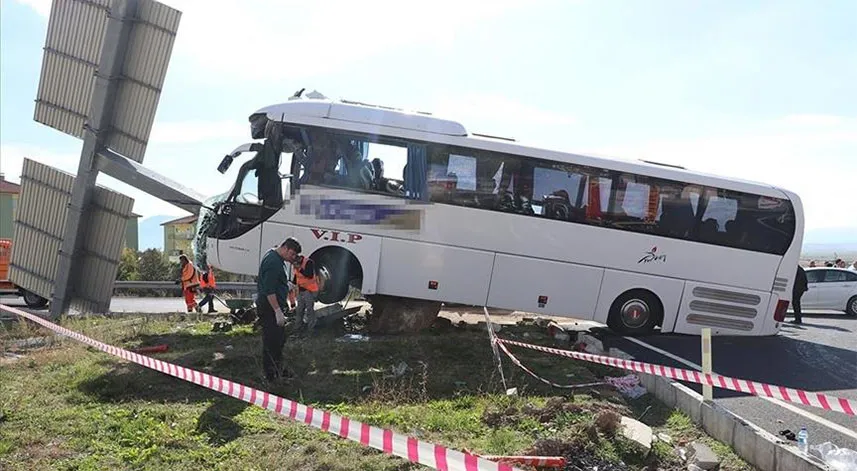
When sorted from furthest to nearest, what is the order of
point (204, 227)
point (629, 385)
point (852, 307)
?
point (852, 307)
point (204, 227)
point (629, 385)

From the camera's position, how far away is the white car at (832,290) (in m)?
17.3

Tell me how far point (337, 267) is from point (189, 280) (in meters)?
5.95

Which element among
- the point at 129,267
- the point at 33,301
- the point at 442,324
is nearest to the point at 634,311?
the point at 442,324

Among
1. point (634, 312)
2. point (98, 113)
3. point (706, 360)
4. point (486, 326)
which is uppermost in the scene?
point (98, 113)

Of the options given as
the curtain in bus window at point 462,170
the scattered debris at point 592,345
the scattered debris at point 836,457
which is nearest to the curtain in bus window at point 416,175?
Answer: the curtain in bus window at point 462,170

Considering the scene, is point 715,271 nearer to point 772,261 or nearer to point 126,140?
point 772,261

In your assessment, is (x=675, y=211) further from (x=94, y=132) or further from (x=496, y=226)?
(x=94, y=132)

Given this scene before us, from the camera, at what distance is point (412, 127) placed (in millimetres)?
10391

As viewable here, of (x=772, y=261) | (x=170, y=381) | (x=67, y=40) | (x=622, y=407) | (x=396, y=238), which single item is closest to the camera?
(x=622, y=407)

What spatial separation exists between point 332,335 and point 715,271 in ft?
22.0

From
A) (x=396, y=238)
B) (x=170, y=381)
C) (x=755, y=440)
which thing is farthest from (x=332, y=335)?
(x=755, y=440)

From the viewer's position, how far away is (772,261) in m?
11.1

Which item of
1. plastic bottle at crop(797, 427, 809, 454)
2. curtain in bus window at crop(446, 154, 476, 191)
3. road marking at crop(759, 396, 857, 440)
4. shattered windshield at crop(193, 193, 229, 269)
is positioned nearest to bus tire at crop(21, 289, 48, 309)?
shattered windshield at crop(193, 193, 229, 269)

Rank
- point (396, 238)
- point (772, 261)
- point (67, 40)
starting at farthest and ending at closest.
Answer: point (67, 40) → point (772, 261) → point (396, 238)
